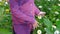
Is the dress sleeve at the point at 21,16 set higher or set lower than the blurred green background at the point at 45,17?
higher

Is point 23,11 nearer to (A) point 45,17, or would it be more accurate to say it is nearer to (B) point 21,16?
(B) point 21,16

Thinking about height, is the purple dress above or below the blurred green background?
above

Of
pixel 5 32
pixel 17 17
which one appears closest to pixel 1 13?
pixel 5 32

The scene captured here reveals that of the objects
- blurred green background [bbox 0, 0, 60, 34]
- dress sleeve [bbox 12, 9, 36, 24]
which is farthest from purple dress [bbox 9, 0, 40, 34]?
blurred green background [bbox 0, 0, 60, 34]

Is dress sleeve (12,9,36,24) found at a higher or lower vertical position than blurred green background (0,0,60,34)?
higher

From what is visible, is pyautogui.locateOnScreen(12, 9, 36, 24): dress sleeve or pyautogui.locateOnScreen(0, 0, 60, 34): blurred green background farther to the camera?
pyautogui.locateOnScreen(0, 0, 60, 34): blurred green background

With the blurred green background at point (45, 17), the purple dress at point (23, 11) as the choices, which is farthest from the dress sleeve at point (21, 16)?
the blurred green background at point (45, 17)

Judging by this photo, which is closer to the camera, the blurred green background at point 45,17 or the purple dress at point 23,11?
the purple dress at point 23,11

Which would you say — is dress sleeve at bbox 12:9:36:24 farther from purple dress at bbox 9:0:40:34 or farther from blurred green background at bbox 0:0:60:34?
blurred green background at bbox 0:0:60:34

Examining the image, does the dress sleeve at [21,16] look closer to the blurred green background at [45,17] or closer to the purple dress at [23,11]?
the purple dress at [23,11]

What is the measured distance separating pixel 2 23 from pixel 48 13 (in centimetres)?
62

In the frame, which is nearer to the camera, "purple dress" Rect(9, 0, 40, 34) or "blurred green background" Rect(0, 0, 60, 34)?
"purple dress" Rect(9, 0, 40, 34)

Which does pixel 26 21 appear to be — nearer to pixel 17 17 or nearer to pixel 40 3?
pixel 17 17

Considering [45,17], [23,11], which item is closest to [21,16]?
[23,11]
